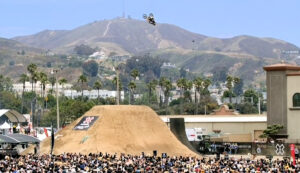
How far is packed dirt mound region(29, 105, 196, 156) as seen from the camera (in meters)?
75.9

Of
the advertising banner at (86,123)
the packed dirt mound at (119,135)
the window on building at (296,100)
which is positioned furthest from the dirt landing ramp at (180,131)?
the window on building at (296,100)

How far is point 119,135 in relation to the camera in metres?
78.6

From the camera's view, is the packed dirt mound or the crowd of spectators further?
the packed dirt mound

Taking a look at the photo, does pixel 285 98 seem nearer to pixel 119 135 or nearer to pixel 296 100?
pixel 296 100

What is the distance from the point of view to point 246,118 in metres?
115

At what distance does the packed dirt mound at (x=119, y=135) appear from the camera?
249ft

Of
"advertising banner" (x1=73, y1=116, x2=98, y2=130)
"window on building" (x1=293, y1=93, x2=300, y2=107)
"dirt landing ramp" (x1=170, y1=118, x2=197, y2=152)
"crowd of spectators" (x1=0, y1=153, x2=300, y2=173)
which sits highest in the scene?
"window on building" (x1=293, y1=93, x2=300, y2=107)

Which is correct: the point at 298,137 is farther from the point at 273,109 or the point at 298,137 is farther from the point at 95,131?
the point at 95,131

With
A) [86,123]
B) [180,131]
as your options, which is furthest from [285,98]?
[86,123]

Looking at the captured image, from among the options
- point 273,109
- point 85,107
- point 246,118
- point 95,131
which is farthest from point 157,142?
point 85,107

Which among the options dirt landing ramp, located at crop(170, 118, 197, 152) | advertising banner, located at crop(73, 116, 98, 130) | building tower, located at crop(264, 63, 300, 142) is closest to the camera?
advertising banner, located at crop(73, 116, 98, 130)

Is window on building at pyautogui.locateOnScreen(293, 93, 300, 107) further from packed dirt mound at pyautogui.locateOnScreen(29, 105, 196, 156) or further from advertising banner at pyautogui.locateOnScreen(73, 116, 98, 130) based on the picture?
advertising banner at pyautogui.locateOnScreen(73, 116, 98, 130)

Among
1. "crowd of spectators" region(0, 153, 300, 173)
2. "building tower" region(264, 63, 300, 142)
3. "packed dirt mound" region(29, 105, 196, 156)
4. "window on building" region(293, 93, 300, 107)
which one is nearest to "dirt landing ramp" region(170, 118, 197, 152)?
"packed dirt mound" region(29, 105, 196, 156)

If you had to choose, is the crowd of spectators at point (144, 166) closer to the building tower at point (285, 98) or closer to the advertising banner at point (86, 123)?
the advertising banner at point (86, 123)
